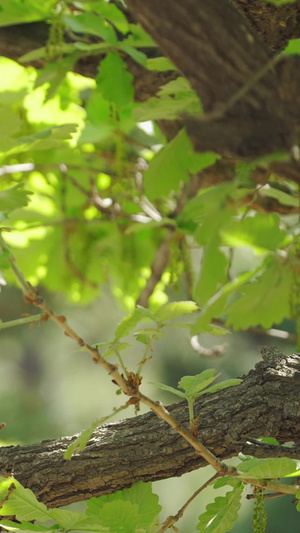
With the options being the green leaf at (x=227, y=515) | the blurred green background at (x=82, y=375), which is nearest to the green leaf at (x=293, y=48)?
the green leaf at (x=227, y=515)

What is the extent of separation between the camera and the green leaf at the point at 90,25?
1003 mm

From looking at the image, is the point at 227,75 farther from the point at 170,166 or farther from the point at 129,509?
the point at 129,509

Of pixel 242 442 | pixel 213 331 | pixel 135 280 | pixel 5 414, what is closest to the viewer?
pixel 213 331

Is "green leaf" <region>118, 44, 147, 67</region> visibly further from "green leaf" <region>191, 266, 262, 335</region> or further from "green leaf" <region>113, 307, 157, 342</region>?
"green leaf" <region>191, 266, 262, 335</region>

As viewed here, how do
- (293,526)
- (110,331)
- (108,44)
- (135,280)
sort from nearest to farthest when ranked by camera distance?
1. (108,44)
2. (135,280)
3. (293,526)
4. (110,331)

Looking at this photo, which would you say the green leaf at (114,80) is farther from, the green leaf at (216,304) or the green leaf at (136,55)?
the green leaf at (216,304)

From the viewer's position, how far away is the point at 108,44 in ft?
3.41

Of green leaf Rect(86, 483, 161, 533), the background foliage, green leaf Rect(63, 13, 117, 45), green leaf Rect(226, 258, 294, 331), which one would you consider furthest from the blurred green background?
green leaf Rect(226, 258, 294, 331)

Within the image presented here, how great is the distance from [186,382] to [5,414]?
179 inches

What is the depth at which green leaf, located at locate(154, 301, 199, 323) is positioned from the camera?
0.73m

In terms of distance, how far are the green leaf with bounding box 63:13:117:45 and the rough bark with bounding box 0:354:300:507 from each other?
55 centimetres

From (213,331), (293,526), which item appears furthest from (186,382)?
(293,526)

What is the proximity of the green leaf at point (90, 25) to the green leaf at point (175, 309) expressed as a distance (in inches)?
19.4

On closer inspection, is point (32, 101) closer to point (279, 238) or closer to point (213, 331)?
point (213, 331)
